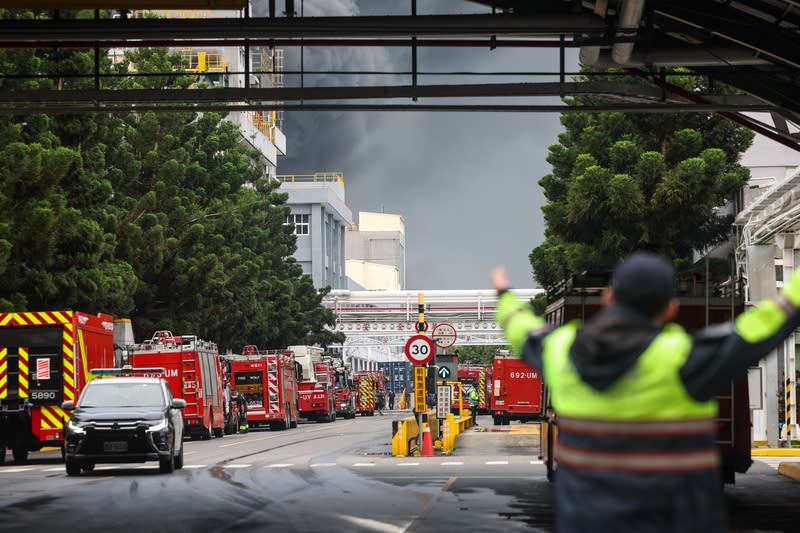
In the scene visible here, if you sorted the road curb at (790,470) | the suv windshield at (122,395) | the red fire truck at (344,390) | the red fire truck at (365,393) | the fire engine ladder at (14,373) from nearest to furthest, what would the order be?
the road curb at (790,470)
the suv windshield at (122,395)
the fire engine ladder at (14,373)
the red fire truck at (344,390)
the red fire truck at (365,393)

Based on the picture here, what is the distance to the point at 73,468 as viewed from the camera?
21.6m

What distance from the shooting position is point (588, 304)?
16.7 meters

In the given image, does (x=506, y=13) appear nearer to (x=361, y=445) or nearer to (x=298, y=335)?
(x=361, y=445)

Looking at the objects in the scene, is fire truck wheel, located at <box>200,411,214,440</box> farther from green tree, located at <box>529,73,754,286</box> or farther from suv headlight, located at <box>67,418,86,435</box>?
suv headlight, located at <box>67,418,86,435</box>

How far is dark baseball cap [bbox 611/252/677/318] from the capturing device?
4.33m

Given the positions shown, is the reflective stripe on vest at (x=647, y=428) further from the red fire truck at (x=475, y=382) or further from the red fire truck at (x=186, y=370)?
the red fire truck at (x=475, y=382)

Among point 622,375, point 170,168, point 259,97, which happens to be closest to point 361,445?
point 259,97

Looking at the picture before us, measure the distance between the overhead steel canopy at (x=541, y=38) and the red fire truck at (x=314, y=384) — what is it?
4003 cm

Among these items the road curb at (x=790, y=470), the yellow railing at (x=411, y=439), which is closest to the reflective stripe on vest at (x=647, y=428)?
the road curb at (x=790, y=470)

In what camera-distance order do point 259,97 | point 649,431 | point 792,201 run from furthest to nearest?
point 792,201 → point 259,97 → point 649,431

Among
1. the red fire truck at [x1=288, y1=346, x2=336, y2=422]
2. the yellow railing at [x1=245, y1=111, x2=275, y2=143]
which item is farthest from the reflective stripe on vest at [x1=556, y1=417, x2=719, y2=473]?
the yellow railing at [x1=245, y1=111, x2=275, y2=143]

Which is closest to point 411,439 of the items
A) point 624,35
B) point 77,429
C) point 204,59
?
point 77,429

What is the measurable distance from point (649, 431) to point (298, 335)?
260 ft

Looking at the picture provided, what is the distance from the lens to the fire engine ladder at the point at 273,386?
49781 millimetres
